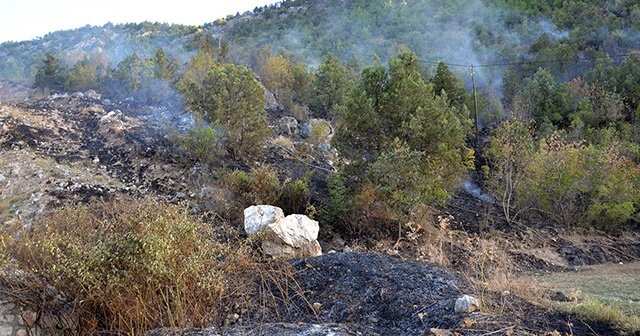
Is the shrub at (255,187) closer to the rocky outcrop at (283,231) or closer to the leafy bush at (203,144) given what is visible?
the rocky outcrop at (283,231)

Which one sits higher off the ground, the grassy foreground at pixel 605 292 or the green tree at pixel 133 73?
the green tree at pixel 133 73

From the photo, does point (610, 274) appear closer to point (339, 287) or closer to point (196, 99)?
point (339, 287)

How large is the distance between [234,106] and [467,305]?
434 inches

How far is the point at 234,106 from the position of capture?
13.3 meters

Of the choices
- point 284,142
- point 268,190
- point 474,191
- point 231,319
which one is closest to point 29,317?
point 231,319

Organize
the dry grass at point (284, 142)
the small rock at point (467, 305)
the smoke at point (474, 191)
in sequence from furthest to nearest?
the dry grass at point (284, 142)
the smoke at point (474, 191)
the small rock at point (467, 305)

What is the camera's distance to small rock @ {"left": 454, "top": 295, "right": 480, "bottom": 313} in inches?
139

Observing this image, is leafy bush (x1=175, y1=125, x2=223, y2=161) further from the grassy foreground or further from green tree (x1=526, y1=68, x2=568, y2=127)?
green tree (x1=526, y1=68, x2=568, y2=127)

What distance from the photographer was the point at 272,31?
6181 cm

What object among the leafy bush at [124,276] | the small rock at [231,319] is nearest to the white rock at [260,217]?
the small rock at [231,319]

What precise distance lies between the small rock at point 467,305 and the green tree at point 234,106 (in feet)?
35.1

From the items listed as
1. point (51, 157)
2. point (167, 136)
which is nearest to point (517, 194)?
point (167, 136)

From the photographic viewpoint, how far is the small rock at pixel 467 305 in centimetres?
354

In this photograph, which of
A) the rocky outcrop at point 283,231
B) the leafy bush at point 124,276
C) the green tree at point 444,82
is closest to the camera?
the leafy bush at point 124,276
